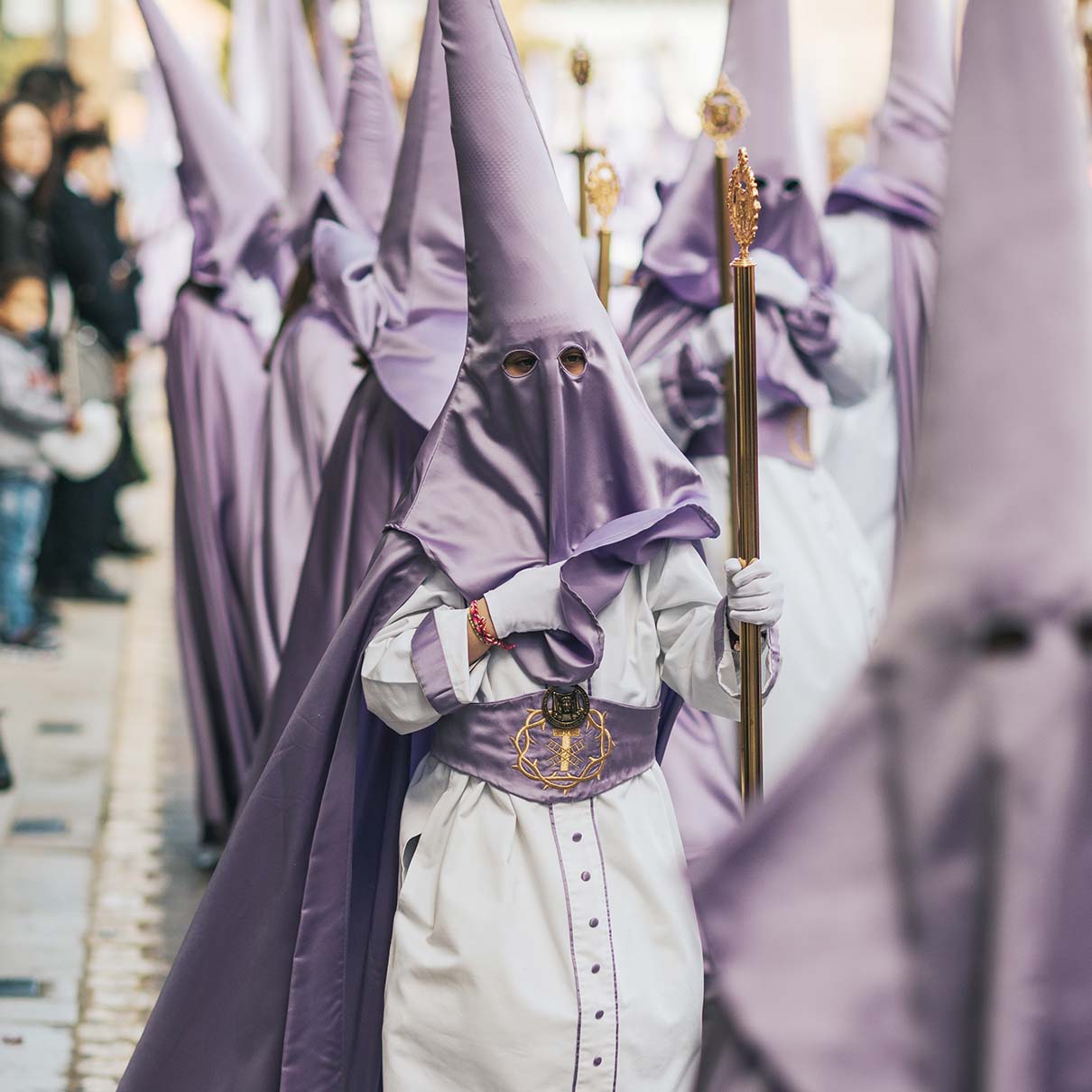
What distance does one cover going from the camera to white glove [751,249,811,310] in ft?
14.9

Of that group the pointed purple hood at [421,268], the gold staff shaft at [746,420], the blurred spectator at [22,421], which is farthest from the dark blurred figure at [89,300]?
the gold staff shaft at [746,420]

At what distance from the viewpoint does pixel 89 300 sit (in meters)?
8.74

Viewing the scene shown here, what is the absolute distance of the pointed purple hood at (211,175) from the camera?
5.81 m

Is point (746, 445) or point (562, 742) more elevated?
point (746, 445)

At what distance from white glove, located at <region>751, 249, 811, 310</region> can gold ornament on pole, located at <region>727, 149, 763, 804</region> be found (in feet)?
4.81

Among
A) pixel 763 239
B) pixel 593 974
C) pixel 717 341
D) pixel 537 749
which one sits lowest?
pixel 593 974

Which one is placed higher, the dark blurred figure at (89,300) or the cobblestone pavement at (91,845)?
the dark blurred figure at (89,300)

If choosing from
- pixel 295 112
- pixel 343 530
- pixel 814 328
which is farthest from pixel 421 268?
pixel 295 112

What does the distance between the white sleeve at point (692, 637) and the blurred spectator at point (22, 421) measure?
197 inches

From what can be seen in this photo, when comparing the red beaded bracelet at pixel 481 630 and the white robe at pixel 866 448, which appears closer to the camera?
the red beaded bracelet at pixel 481 630

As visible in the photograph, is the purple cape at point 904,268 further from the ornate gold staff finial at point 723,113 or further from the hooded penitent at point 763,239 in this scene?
the ornate gold staff finial at point 723,113

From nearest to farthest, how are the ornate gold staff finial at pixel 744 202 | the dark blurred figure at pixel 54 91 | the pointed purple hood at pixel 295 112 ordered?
1. the ornate gold staff finial at pixel 744 202
2. the pointed purple hood at pixel 295 112
3. the dark blurred figure at pixel 54 91

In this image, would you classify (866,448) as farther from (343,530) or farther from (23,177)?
(23,177)

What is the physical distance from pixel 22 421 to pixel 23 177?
1687 mm
